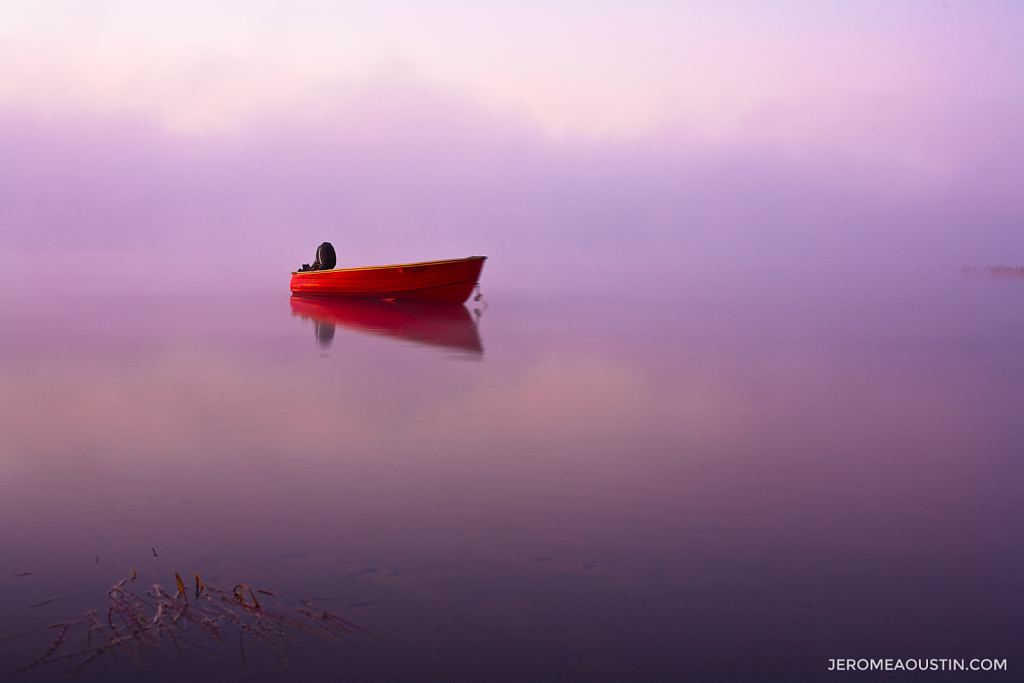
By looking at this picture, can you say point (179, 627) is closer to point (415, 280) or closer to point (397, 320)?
point (397, 320)

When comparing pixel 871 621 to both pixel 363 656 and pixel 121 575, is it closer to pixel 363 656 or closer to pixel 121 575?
pixel 363 656

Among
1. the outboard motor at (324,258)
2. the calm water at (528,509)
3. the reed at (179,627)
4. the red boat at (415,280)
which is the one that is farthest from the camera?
the outboard motor at (324,258)

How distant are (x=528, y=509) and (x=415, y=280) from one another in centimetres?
1638

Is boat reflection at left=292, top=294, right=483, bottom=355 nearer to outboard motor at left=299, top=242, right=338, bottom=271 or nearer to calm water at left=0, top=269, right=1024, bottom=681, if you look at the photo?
outboard motor at left=299, top=242, right=338, bottom=271

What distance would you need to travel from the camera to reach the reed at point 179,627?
3924mm

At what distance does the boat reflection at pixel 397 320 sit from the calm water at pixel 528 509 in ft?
8.85

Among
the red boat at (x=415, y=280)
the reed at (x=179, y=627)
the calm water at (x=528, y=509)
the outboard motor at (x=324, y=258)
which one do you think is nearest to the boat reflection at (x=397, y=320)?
the red boat at (x=415, y=280)

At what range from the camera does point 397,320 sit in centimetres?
1958

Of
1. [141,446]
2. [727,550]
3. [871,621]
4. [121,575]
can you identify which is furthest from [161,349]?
[871,621]

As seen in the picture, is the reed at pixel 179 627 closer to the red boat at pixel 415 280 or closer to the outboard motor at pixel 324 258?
the red boat at pixel 415 280

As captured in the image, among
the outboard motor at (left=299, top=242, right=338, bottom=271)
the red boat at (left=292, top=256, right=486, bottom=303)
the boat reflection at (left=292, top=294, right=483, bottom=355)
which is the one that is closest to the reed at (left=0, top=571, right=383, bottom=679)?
the boat reflection at (left=292, top=294, right=483, bottom=355)

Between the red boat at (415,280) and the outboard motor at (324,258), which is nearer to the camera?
the red boat at (415,280)

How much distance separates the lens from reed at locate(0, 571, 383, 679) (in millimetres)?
3924

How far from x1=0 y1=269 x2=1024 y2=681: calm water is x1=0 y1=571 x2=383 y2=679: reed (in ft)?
0.16
